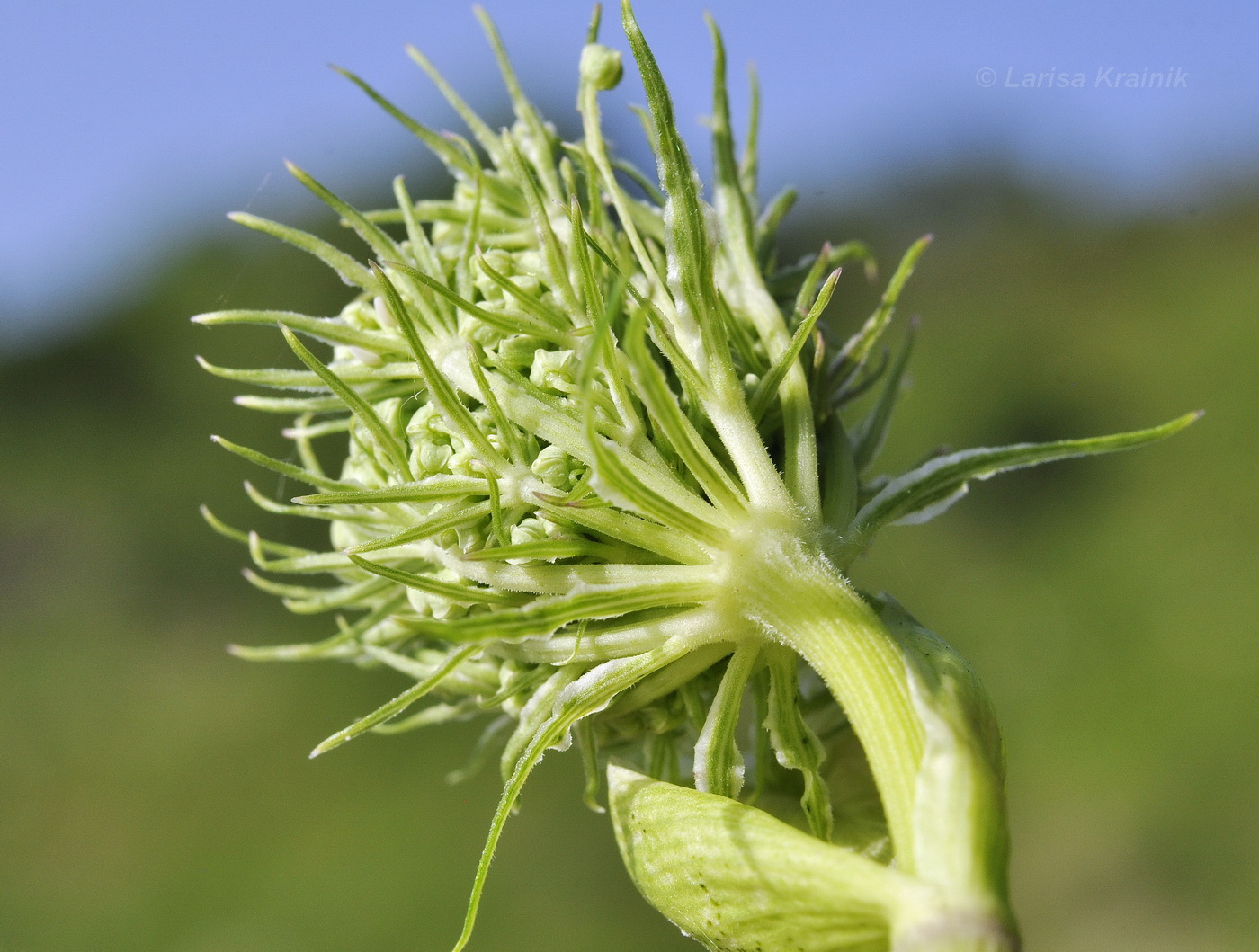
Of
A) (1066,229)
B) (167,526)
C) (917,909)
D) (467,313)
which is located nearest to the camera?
(917,909)

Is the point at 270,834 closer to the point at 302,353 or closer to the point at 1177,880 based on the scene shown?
the point at 1177,880

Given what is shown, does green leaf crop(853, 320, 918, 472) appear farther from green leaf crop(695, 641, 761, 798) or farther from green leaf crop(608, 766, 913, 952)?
green leaf crop(608, 766, 913, 952)

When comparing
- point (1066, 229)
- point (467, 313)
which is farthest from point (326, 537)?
point (1066, 229)

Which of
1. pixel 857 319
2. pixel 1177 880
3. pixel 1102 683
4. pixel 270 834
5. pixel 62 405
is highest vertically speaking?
pixel 62 405

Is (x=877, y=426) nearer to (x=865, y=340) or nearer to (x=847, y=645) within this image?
(x=865, y=340)

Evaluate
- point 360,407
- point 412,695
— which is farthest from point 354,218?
point 412,695

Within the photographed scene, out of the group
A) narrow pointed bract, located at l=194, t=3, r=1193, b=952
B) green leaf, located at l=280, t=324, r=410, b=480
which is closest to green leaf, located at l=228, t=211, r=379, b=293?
narrow pointed bract, located at l=194, t=3, r=1193, b=952
